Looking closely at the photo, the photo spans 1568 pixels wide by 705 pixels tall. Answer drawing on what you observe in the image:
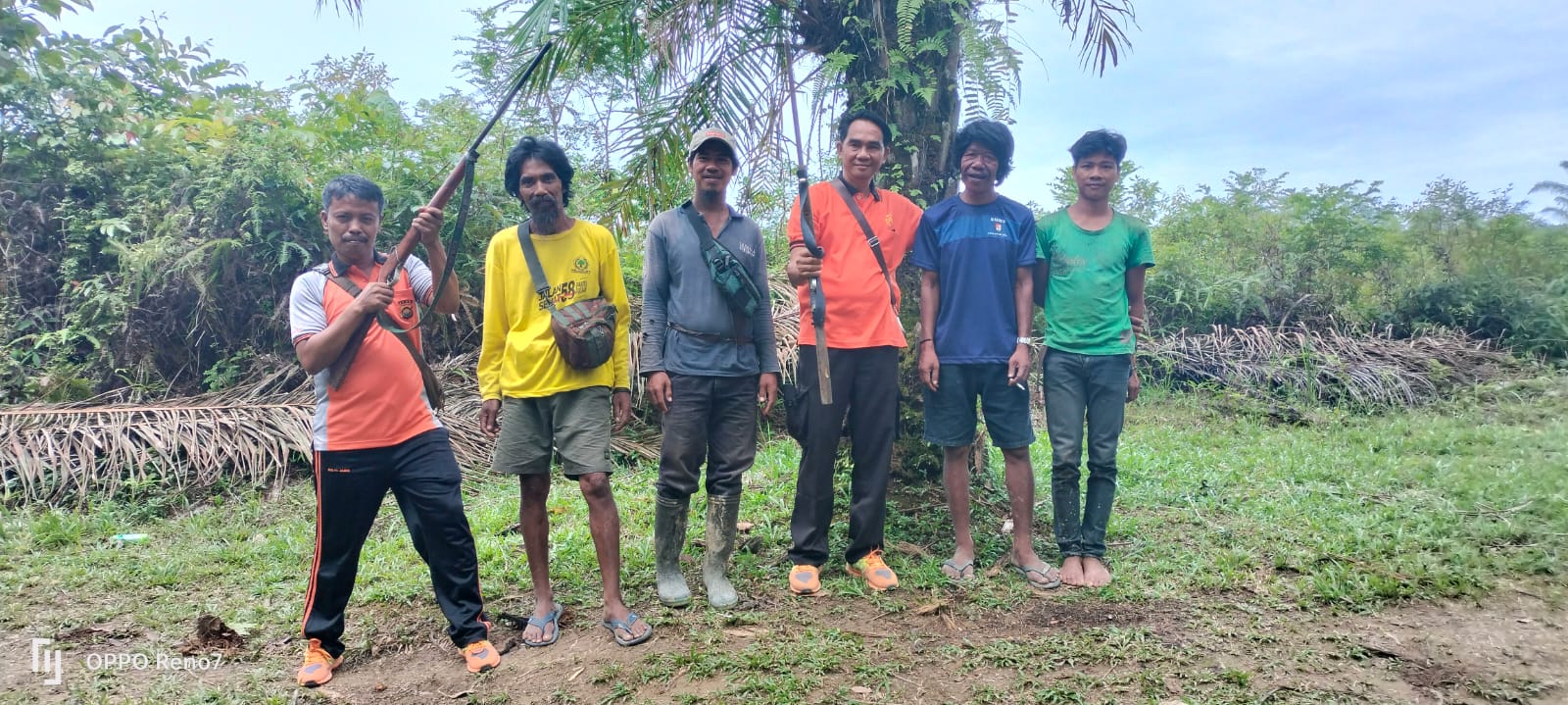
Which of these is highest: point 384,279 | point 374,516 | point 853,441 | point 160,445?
point 384,279

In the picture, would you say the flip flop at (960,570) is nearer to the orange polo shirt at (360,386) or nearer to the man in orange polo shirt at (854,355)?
the man in orange polo shirt at (854,355)

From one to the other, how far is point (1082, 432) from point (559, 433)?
236 cm

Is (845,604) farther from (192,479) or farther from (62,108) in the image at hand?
(62,108)

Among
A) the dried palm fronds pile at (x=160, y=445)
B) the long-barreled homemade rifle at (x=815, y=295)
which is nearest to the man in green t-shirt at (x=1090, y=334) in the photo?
the long-barreled homemade rifle at (x=815, y=295)

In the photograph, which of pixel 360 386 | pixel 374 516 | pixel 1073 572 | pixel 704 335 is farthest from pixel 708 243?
pixel 1073 572

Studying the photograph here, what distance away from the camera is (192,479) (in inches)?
251

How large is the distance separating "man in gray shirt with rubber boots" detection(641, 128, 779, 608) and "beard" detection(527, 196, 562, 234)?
43cm

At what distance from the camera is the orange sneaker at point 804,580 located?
12.9ft

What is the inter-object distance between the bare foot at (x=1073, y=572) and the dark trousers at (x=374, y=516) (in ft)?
8.28

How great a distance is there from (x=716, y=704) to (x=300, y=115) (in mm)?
9694

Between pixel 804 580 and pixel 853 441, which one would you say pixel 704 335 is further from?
pixel 804 580

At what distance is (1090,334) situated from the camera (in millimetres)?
3994

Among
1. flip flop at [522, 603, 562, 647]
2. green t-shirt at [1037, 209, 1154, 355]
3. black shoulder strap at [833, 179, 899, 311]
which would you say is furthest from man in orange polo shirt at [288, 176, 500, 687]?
green t-shirt at [1037, 209, 1154, 355]

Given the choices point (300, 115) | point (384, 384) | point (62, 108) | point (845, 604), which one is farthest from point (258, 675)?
point (300, 115)
